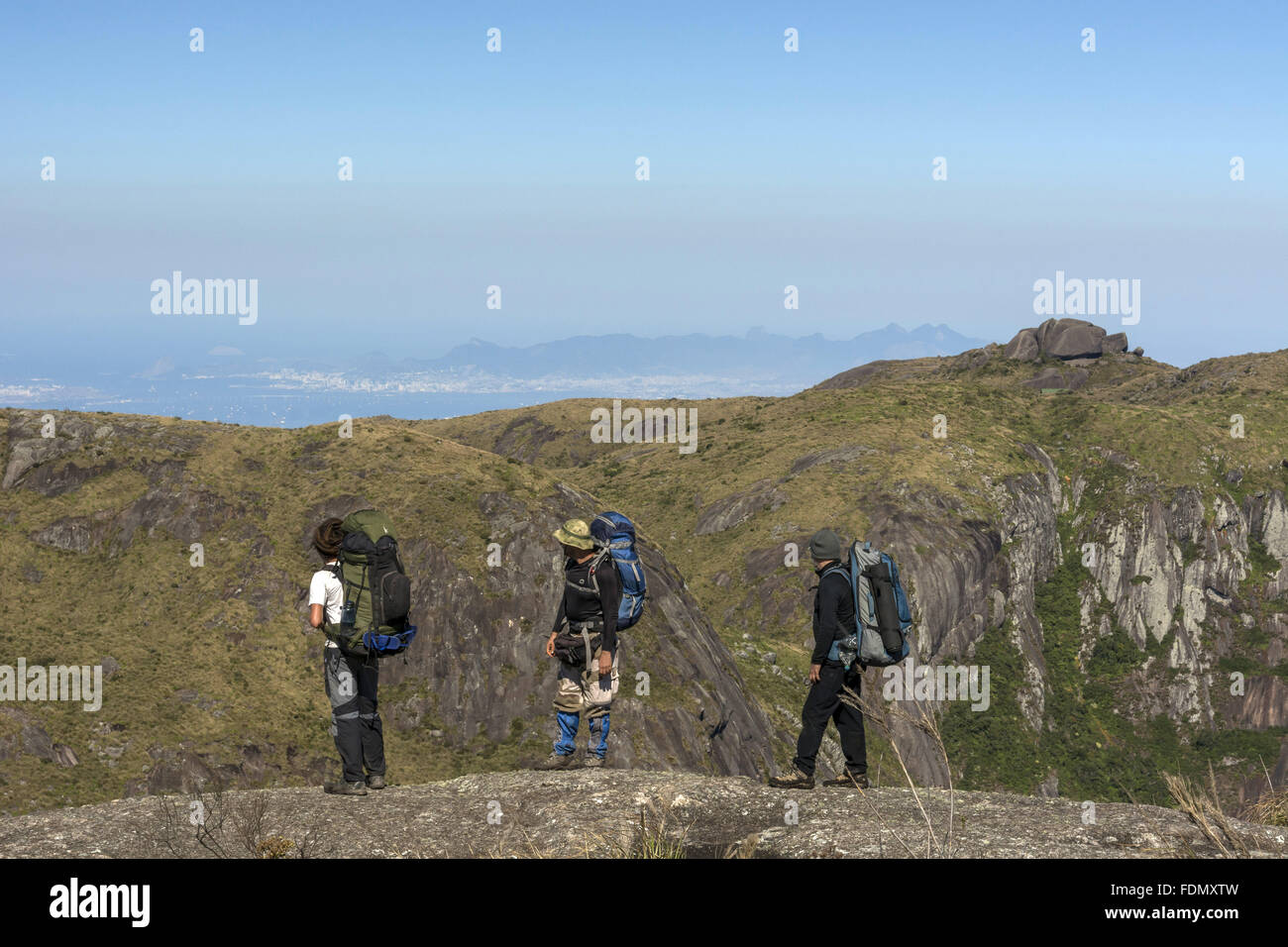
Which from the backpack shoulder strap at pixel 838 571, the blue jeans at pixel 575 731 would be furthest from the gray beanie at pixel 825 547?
the blue jeans at pixel 575 731

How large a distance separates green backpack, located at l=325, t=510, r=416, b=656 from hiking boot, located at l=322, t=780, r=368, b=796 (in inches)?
79.4

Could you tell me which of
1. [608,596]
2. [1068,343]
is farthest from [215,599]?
[1068,343]

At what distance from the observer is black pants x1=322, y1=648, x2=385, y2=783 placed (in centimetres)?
1306

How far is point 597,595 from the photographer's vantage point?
549 inches

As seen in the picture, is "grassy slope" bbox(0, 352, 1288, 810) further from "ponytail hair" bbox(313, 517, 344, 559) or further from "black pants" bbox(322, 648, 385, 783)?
"ponytail hair" bbox(313, 517, 344, 559)

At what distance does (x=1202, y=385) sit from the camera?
354ft

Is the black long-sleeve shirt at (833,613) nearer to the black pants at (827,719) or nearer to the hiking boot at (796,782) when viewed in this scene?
the black pants at (827,719)

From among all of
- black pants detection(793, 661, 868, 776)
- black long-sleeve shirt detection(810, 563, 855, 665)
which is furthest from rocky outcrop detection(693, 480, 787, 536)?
black long-sleeve shirt detection(810, 563, 855, 665)

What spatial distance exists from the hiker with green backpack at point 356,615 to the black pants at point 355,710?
14mm

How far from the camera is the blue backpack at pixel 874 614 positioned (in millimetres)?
12680

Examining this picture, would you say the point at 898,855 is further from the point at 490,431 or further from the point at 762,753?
the point at 490,431

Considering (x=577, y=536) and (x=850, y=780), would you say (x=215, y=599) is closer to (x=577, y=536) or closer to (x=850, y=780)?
(x=577, y=536)

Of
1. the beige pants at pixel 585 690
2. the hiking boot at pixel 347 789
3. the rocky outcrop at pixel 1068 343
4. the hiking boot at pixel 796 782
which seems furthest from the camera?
the rocky outcrop at pixel 1068 343
